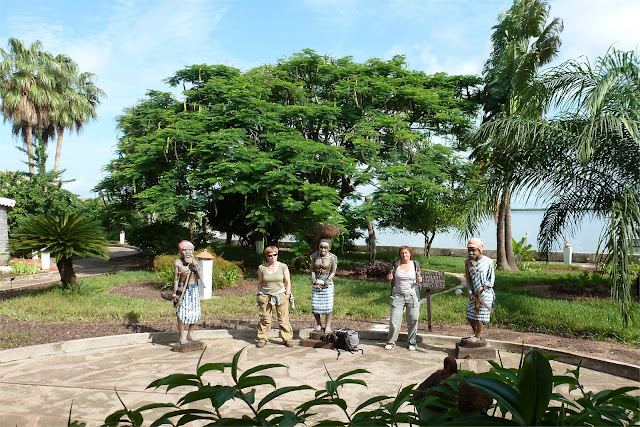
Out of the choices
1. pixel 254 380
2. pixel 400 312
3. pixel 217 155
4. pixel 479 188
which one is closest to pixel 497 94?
pixel 479 188

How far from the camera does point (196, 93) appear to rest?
70.2ft

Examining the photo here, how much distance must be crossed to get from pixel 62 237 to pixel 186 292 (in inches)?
207

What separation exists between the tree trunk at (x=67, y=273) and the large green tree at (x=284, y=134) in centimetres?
518

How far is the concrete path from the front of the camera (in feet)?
18.7

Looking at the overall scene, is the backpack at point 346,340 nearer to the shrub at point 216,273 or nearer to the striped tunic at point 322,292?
the striped tunic at point 322,292

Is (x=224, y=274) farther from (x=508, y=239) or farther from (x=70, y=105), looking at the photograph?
(x=70, y=105)

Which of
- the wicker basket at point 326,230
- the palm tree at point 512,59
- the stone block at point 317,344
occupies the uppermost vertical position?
the palm tree at point 512,59

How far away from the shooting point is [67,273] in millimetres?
12789

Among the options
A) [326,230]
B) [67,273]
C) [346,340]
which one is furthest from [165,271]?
[346,340]

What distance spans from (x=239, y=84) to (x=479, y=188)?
11.2 meters

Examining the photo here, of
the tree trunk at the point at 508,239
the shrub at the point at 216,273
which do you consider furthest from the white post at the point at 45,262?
the tree trunk at the point at 508,239

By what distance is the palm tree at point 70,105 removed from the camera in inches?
1356

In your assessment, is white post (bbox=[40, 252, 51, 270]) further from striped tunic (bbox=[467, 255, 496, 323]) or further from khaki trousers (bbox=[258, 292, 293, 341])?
striped tunic (bbox=[467, 255, 496, 323])

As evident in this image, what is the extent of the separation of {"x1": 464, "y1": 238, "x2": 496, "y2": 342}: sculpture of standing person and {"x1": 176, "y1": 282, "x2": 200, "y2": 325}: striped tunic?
14.2ft
